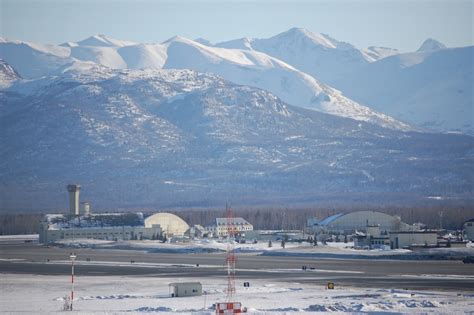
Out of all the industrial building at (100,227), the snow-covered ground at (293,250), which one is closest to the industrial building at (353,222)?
the industrial building at (100,227)

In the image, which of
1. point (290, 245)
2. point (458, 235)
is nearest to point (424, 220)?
point (458, 235)

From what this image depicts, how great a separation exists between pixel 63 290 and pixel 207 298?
9.88 meters

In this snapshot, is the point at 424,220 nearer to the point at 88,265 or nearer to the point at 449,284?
the point at 88,265

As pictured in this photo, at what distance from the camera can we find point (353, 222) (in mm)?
161875

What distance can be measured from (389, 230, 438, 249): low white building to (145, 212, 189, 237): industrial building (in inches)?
1787

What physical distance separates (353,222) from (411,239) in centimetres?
4802

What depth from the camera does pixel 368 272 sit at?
78000 millimetres

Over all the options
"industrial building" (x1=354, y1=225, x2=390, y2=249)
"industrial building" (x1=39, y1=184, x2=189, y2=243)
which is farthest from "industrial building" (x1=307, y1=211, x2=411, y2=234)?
"industrial building" (x1=354, y1=225, x2=390, y2=249)

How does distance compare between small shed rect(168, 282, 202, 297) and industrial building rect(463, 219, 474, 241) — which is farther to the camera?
industrial building rect(463, 219, 474, 241)

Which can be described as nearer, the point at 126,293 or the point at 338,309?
the point at 338,309

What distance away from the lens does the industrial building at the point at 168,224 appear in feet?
510

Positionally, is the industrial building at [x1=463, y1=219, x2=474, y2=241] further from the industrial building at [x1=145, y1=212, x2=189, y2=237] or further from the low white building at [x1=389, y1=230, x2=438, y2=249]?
the industrial building at [x1=145, y1=212, x2=189, y2=237]

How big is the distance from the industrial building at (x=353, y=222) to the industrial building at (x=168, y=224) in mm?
18022

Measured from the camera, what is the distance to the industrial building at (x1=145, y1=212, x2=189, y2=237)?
156 meters
